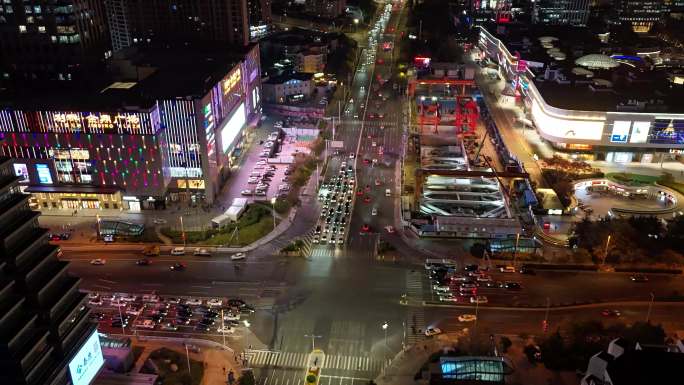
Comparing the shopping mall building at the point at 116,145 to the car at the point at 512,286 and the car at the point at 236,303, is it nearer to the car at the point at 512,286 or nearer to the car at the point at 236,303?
the car at the point at 236,303

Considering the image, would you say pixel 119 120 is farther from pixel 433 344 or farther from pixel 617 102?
pixel 617 102

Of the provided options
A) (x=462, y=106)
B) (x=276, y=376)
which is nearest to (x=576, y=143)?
(x=462, y=106)

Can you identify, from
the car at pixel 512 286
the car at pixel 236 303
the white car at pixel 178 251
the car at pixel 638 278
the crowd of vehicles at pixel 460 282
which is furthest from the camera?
the white car at pixel 178 251

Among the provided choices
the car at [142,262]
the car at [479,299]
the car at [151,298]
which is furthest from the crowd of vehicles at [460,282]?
the car at [142,262]

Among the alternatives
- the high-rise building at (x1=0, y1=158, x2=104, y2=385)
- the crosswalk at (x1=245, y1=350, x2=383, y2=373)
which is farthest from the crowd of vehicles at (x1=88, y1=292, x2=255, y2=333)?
the high-rise building at (x1=0, y1=158, x2=104, y2=385)

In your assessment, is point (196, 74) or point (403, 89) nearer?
point (196, 74)
